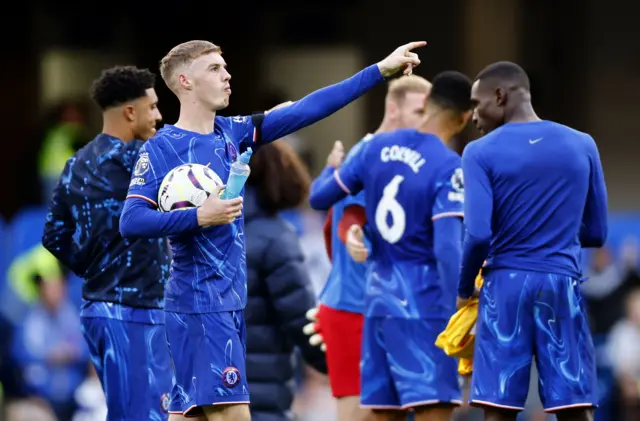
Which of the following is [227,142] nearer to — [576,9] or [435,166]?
[435,166]

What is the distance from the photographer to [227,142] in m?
6.88

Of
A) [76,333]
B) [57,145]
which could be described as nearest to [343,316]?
[76,333]

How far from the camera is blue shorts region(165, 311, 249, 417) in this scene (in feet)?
21.8

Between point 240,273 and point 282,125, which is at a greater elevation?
point 282,125

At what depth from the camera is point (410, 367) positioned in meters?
8.24

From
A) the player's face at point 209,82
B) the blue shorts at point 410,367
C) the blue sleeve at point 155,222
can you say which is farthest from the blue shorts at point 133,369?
the player's face at point 209,82

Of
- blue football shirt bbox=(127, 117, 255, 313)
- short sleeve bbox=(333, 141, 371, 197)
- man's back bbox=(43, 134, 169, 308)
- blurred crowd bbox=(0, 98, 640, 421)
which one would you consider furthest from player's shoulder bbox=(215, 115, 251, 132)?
blurred crowd bbox=(0, 98, 640, 421)

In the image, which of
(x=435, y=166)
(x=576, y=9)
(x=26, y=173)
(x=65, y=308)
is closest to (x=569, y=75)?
(x=576, y=9)

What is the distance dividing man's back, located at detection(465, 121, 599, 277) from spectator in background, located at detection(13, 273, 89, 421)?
23.0 ft

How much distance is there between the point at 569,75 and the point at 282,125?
12.2 metres

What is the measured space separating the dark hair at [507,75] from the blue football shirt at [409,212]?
0.97m

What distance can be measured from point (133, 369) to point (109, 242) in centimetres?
67

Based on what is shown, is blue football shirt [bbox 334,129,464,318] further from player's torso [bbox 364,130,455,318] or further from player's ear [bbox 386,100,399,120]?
player's ear [bbox 386,100,399,120]

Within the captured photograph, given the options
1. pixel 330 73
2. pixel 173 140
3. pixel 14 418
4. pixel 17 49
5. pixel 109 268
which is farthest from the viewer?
pixel 330 73
